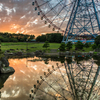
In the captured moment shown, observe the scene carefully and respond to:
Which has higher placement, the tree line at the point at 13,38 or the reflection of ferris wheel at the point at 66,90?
the tree line at the point at 13,38

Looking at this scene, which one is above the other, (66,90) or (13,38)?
(13,38)

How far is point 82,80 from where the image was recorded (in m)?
12.2

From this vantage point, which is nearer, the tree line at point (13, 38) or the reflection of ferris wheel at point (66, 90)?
the reflection of ferris wheel at point (66, 90)

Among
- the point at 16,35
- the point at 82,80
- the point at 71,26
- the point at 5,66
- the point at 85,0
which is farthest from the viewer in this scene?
the point at 16,35

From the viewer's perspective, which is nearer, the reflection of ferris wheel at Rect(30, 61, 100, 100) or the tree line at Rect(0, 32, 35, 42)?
the reflection of ferris wheel at Rect(30, 61, 100, 100)

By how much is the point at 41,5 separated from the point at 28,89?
23.9 m

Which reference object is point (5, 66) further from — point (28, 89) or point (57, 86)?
point (57, 86)

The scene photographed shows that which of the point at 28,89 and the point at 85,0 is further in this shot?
the point at 85,0

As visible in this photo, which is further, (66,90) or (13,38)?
(13,38)

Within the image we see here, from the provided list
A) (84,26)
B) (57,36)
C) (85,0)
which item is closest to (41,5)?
(85,0)

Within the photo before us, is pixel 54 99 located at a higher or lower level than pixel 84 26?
lower

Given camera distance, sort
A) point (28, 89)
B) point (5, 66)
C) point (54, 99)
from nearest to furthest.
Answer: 1. point (54, 99)
2. point (28, 89)
3. point (5, 66)

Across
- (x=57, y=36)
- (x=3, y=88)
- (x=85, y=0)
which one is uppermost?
(x=85, y=0)

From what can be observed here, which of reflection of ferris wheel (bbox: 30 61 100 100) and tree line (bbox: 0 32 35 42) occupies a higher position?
tree line (bbox: 0 32 35 42)
